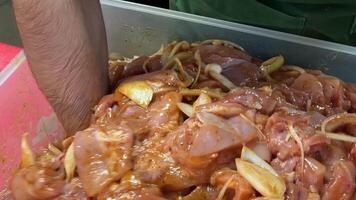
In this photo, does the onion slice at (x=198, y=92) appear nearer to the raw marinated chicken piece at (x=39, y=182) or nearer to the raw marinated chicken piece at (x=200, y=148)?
the raw marinated chicken piece at (x=200, y=148)

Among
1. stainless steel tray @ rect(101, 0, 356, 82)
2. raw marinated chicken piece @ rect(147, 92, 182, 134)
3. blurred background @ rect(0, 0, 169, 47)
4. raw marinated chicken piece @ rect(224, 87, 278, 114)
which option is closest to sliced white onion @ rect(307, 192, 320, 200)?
raw marinated chicken piece @ rect(224, 87, 278, 114)

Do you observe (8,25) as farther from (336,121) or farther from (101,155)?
(336,121)

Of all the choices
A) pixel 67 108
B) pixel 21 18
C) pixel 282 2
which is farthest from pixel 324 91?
pixel 21 18

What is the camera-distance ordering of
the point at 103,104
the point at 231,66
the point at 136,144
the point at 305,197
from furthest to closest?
1. the point at 231,66
2. the point at 103,104
3. the point at 136,144
4. the point at 305,197

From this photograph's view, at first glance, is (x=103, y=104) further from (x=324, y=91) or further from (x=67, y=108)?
(x=324, y=91)

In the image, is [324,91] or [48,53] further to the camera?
[324,91]

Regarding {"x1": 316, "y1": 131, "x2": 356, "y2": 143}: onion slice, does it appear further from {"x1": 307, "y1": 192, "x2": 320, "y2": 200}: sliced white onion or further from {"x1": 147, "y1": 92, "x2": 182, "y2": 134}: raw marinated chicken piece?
{"x1": 147, "y1": 92, "x2": 182, "y2": 134}: raw marinated chicken piece

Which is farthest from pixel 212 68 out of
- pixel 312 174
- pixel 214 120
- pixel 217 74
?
pixel 312 174
